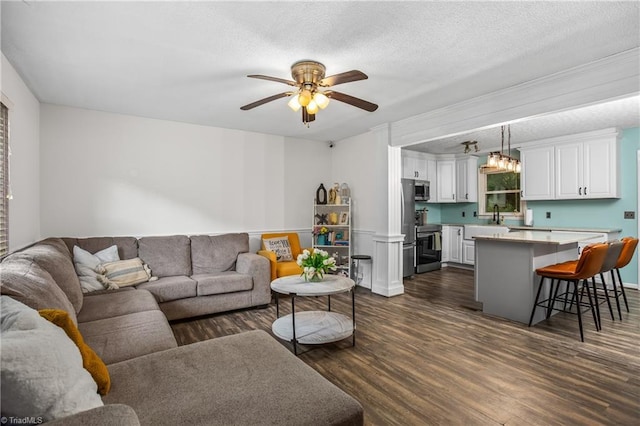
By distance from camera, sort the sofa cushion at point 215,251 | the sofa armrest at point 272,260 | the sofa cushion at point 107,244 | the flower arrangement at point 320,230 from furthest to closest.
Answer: the flower arrangement at point 320,230, the sofa armrest at point 272,260, the sofa cushion at point 215,251, the sofa cushion at point 107,244

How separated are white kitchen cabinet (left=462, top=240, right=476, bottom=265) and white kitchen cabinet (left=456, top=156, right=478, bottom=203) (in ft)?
3.01

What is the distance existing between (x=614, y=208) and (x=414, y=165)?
3.20 metres

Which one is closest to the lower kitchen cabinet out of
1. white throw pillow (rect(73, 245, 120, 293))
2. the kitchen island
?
the kitchen island

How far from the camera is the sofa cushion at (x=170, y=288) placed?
3354 millimetres

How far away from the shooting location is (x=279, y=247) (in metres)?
4.82

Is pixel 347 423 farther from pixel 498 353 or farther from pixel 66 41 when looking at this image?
pixel 66 41

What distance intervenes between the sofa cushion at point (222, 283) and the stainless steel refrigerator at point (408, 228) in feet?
10.1

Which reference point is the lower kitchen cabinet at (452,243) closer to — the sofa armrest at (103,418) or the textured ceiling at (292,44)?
the textured ceiling at (292,44)

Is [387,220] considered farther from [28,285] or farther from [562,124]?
[28,285]

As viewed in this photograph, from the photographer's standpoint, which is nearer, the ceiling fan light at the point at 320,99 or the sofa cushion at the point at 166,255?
the ceiling fan light at the point at 320,99

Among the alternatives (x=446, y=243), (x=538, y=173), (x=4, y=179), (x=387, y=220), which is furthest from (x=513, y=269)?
(x=4, y=179)

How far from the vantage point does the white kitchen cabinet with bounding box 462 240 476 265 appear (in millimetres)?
6477

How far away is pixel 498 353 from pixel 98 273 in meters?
3.88

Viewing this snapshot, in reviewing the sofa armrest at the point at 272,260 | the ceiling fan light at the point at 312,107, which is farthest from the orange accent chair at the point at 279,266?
the ceiling fan light at the point at 312,107
